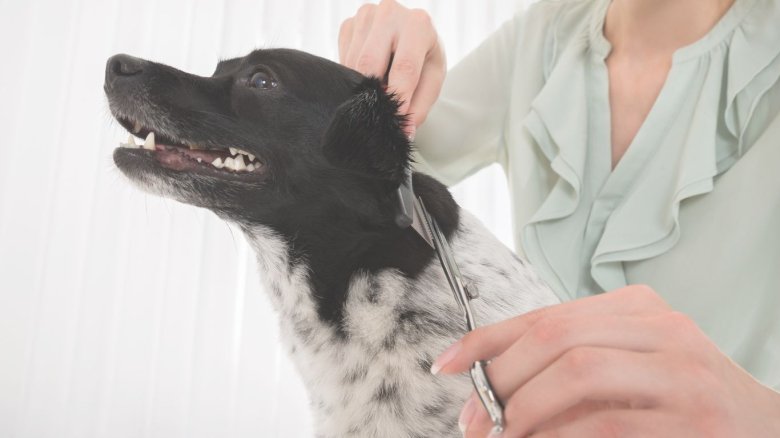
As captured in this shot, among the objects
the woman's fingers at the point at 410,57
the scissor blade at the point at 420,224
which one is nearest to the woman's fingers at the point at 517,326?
the scissor blade at the point at 420,224

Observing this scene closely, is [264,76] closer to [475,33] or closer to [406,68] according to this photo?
[406,68]

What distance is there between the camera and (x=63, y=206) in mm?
2408

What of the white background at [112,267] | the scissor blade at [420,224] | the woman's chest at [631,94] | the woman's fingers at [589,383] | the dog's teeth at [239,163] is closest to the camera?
the woman's fingers at [589,383]

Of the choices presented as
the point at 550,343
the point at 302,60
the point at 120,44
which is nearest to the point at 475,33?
the point at 120,44

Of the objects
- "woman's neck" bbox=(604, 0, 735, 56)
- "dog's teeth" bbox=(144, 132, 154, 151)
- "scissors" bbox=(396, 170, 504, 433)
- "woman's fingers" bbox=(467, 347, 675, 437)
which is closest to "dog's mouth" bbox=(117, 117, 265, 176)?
"dog's teeth" bbox=(144, 132, 154, 151)

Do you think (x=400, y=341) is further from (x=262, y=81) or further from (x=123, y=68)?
(x=123, y=68)

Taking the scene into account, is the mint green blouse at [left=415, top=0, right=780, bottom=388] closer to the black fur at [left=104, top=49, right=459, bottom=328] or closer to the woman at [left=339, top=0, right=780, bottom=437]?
the woman at [left=339, top=0, right=780, bottom=437]

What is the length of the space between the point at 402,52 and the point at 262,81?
0.25 m

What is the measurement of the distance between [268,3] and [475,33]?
2.85 feet

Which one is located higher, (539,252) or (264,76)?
(264,76)

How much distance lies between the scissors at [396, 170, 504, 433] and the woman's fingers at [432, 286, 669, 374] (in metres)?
0.01

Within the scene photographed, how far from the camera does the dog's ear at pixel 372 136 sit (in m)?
0.81

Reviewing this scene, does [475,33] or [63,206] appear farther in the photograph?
[475,33]

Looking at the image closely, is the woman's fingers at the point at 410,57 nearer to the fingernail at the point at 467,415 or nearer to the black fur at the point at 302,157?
the black fur at the point at 302,157
